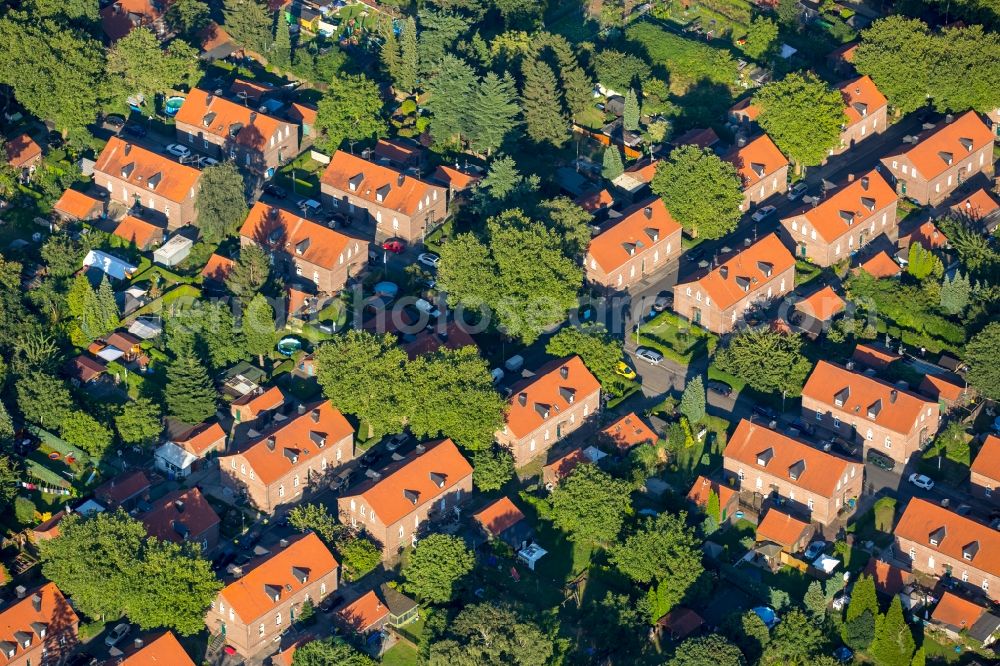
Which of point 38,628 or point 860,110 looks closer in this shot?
point 38,628

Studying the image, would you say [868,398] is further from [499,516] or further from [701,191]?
[499,516]

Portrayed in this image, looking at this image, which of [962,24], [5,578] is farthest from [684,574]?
[962,24]

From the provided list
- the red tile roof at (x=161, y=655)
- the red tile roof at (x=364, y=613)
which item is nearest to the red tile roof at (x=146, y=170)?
the red tile roof at (x=364, y=613)

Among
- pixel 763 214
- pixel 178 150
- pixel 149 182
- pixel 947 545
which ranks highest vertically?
pixel 149 182

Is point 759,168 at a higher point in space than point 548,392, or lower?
higher

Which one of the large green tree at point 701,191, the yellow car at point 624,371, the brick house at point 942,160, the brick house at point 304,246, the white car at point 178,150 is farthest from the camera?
the white car at point 178,150

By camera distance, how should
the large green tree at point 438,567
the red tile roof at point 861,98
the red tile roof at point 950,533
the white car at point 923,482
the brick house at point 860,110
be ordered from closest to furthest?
the large green tree at point 438,567, the red tile roof at point 950,533, the white car at point 923,482, the brick house at point 860,110, the red tile roof at point 861,98

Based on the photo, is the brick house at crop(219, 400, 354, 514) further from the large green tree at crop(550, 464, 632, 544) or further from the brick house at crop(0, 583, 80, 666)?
the large green tree at crop(550, 464, 632, 544)

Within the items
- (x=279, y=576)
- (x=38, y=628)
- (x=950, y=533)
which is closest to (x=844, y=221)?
(x=950, y=533)

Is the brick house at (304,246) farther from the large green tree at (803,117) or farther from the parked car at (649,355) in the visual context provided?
the large green tree at (803,117)
